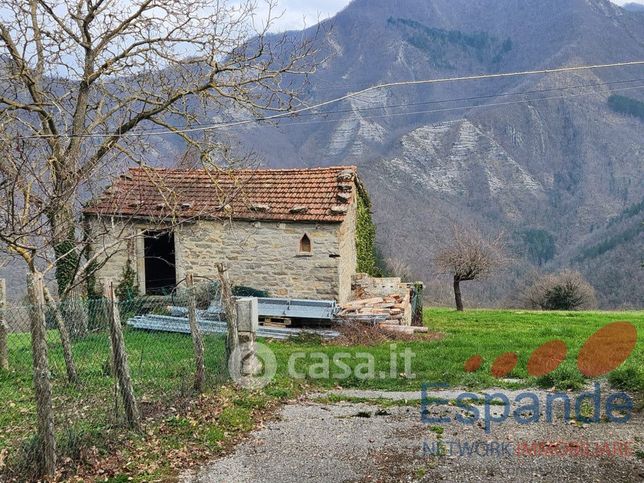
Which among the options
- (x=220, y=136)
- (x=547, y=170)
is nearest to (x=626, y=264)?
(x=547, y=170)

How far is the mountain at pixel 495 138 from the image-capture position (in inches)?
2576

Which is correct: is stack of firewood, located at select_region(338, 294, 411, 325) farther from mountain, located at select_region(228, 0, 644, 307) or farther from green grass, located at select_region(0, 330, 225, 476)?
mountain, located at select_region(228, 0, 644, 307)

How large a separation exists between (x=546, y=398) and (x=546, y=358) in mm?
2664

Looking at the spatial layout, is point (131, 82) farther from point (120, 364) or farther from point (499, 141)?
point (499, 141)

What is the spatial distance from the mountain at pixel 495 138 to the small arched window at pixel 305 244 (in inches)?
1295

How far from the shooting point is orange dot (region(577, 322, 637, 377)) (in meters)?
9.16

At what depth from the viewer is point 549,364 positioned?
9.75 metres

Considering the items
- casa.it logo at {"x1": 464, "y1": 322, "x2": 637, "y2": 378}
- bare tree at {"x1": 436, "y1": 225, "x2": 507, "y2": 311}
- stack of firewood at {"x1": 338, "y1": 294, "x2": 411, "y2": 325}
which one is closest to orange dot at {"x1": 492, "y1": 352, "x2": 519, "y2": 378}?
casa.it logo at {"x1": 464, "y1": 322, "x2": 637, "y2": 378}

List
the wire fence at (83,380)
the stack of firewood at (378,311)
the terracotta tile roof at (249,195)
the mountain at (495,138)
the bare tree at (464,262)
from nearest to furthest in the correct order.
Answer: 1. the wire fence at (83,380)
2. the stack of firewood at (378,311)
3. the terracotta tile roof at (249,195)
4. the bare tree at (464,262)
5. the mountain at (495,138)

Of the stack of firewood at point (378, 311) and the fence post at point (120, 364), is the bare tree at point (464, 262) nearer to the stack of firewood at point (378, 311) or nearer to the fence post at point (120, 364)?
the stack of firewood at point (378, 311)

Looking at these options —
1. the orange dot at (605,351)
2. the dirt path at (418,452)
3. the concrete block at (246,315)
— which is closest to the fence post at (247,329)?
the concrete block at (246,315)

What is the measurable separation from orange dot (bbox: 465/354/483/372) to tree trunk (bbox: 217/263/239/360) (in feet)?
13.0

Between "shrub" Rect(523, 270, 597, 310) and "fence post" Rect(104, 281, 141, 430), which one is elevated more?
"fence post" Rect(104, 281, 141, 430)

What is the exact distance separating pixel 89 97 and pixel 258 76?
16.0 feet
